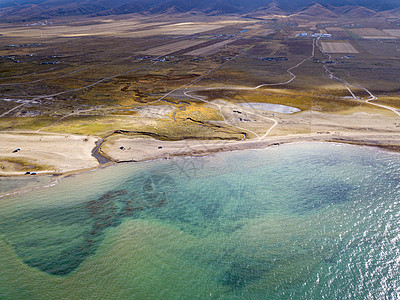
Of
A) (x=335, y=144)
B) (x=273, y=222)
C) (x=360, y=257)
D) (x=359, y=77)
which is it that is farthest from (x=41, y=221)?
(x=359, y=77)

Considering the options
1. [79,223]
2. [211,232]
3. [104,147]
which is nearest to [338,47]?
[104,147]

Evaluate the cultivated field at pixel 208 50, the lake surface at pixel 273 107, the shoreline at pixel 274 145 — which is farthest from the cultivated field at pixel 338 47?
the shoreline at pixel 274 145

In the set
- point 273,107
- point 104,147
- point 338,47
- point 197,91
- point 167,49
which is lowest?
point 104,147

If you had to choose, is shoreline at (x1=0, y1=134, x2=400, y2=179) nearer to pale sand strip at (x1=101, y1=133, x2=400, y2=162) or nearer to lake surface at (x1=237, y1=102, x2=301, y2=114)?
pale sand strip at (x1=101, y1=133, x2=400, y2=162)

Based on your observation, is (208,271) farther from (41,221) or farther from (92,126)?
(92,126)

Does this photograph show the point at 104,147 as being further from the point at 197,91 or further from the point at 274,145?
the point at 197,91

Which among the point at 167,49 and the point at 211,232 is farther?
the point at 167,49

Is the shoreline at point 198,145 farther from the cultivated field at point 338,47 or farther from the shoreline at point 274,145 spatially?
the cultivated field at point 338,47
